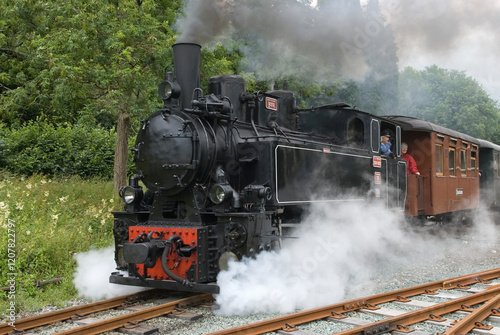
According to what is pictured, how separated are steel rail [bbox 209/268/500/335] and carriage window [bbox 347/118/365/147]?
258 centimetres

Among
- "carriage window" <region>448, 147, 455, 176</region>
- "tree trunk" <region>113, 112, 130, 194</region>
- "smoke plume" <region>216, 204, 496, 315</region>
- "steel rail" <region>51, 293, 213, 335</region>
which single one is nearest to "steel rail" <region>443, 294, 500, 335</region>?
"smoke plume" <region>216, 204, 496, 315</region>

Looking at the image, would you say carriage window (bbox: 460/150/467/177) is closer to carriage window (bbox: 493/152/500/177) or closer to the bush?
carriage window (bbox: 493/152/500/177)

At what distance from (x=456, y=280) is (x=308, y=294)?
2.44 meters

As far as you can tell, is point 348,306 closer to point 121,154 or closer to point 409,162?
point 409,162

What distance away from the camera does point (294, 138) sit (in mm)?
7164

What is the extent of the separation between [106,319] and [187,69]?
3131 millimetres

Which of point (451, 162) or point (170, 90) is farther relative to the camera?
point (451, 162)

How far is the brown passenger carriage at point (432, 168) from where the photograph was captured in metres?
10.1

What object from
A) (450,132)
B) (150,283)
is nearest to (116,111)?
(150,283)

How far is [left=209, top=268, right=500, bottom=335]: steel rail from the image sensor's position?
4.54 metres

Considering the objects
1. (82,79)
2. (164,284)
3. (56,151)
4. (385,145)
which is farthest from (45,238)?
(56,151)

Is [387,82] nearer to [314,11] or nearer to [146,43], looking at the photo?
[314,11]

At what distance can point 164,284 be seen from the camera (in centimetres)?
564

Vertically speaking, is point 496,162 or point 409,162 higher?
point 496,162
